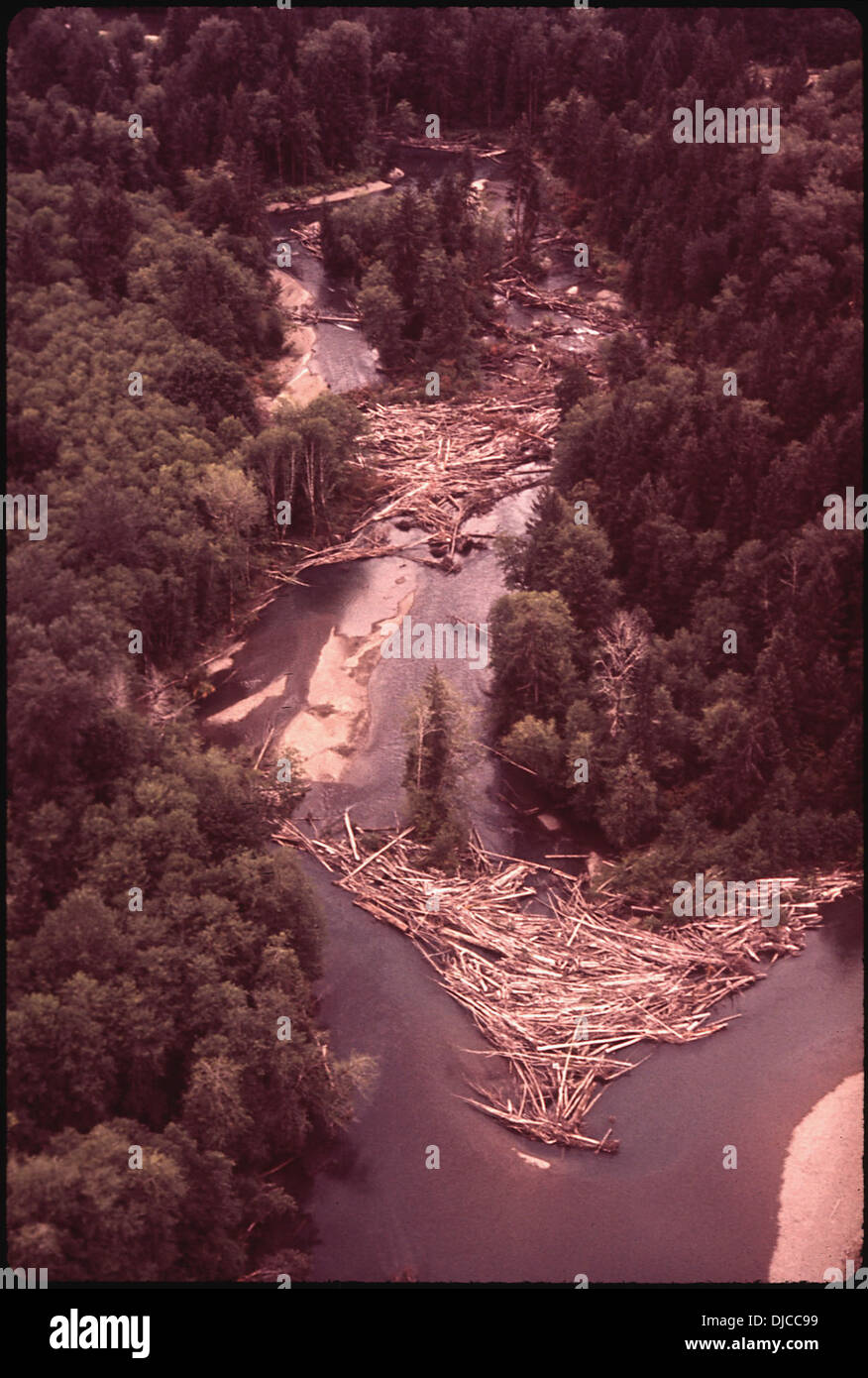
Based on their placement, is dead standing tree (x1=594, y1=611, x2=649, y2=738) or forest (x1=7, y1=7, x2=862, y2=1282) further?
dead standing tree (x1=594, y1=611, x2=649, y2=738)

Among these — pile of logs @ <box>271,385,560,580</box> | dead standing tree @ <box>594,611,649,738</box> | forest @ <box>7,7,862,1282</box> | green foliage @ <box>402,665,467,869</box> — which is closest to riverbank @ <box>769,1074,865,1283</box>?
forest @ <box>7,7,862,1282</box>

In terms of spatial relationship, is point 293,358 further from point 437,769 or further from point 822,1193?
point 822,1193

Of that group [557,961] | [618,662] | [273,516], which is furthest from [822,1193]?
[273,516]

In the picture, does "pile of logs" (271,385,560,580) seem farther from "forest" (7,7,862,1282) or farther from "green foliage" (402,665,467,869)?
"green foliage" (402,665,467,869)

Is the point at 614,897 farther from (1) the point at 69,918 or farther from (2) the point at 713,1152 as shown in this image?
(1) the point at 69,918

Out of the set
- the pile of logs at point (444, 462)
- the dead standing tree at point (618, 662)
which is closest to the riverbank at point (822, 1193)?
the dead standing tree at point (618, 662)

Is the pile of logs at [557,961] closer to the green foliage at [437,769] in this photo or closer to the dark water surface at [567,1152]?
the dark water surface at [567,1152]

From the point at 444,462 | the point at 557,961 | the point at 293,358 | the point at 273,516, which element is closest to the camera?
the point at 557,961

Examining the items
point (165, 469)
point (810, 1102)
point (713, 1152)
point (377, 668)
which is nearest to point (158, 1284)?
point (713, 1152)
